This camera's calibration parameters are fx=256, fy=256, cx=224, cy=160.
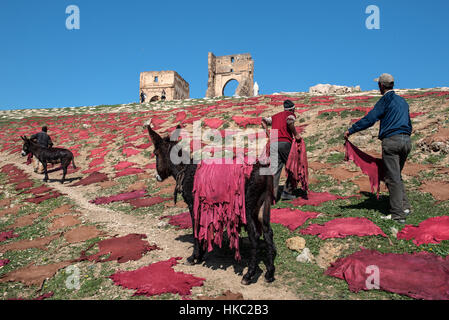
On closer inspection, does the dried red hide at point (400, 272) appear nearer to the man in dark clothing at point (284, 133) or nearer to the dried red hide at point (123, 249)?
the man in dark clothing at point (284, 133)

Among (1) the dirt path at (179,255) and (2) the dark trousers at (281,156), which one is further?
(2) the dark trousers at (281,156)

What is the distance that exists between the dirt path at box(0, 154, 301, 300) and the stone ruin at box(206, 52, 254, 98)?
131 ft

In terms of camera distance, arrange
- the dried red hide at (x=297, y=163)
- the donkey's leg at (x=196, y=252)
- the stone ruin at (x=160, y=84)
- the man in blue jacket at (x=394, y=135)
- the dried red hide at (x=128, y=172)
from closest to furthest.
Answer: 1. the donkey's leg at (x=196, y=252)
2. the man in blue jacket at (x=394, y=135)
3. the dried red hide at (x=297, y=163)
4. the dried red hide at (x=128, y=172)
5. the stone ruin at (x=160, y=84)

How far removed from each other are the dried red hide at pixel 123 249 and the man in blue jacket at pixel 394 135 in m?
4.55

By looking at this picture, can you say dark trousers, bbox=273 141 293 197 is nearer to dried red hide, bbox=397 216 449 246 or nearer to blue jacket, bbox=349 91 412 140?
blue jacket, bbox=349 91 412 140

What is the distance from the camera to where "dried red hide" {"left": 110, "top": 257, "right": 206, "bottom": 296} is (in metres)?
3.36

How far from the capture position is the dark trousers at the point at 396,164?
446 centimetres

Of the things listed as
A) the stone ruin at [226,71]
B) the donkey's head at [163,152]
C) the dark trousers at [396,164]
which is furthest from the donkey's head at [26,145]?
the stone ruin at [226,71]

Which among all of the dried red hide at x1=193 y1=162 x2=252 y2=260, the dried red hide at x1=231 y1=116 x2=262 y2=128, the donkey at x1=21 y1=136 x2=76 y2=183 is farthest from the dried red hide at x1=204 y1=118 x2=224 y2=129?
the dried red hide at x1=193 y1=162 x2=252 y2=260

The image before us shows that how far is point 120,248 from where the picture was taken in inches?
196

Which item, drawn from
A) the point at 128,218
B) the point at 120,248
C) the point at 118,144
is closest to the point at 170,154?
the point at 120,248

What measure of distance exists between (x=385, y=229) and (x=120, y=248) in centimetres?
488

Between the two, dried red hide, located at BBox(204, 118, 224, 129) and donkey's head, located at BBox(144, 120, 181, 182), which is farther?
dried red hide, located at BBox(204, 118, 224, 129)

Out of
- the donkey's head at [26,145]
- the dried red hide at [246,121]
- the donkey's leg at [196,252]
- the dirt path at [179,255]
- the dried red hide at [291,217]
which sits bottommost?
the dirt path at [179,255]
